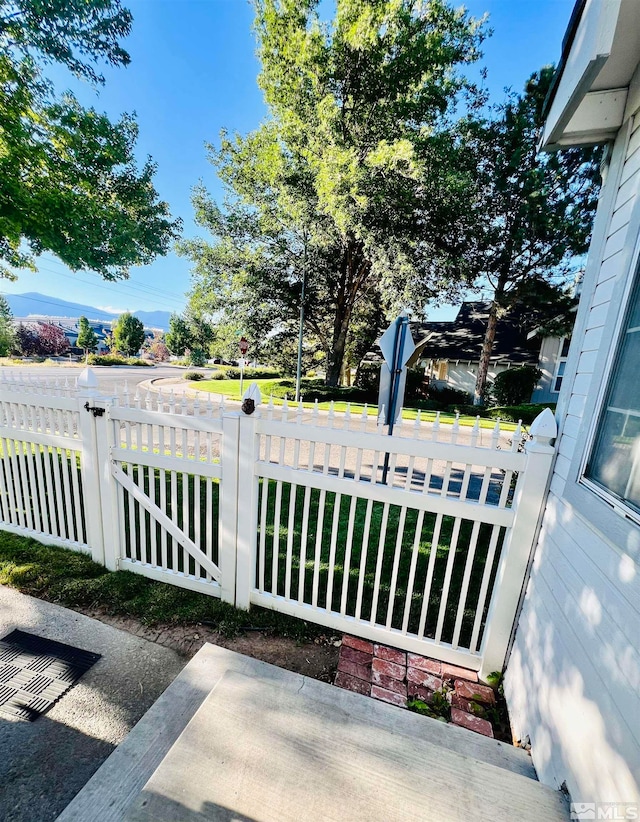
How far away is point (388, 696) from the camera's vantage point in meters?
2.09

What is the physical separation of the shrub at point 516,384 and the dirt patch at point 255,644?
651 inches

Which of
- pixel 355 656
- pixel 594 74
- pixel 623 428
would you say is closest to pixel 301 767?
pixel 355 656

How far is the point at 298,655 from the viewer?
2.34 meters

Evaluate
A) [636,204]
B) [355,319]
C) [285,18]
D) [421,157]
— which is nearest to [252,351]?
[355,319]

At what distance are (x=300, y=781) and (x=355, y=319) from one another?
19860mm

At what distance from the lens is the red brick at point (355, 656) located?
234cm

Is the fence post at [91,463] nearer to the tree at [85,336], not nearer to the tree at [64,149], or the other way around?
the tree at [64,149]

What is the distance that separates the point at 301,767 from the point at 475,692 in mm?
1481

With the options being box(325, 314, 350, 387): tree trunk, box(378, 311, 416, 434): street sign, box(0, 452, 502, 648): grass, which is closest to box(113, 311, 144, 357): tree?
box(325, 314, 350, 387): tree trunk

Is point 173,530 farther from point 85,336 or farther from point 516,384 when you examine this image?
point 85,336

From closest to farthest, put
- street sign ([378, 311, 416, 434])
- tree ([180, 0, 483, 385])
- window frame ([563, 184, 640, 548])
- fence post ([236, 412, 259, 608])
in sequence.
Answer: window frame ([563, 184, 640, 548]) → fence post ([236, 412, 259, 608]) → street sign ([378, 311, 416, 434]) → tree ([180, 0, 483, 385])

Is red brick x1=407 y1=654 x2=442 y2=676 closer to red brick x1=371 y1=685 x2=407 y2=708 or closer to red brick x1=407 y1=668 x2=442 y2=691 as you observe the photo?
red brick x1=407 y1=668 x2=442 y2=691

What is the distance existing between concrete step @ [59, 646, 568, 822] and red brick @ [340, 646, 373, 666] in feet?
1.89

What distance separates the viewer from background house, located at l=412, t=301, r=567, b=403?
1675 centimetres
